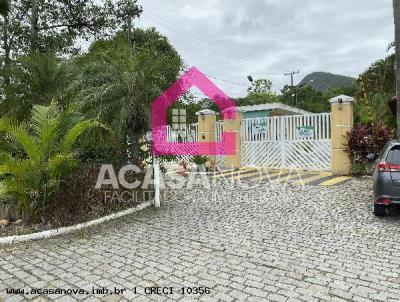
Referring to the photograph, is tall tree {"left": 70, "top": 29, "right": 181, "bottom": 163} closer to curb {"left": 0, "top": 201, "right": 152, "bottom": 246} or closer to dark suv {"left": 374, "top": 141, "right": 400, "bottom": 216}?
curb {"left": 0, "top": 201, "right": 152, "bottom": 246}

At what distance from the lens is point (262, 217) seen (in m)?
6.24

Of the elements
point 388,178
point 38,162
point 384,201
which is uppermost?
point 38,162

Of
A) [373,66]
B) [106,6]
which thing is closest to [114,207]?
[106,6]

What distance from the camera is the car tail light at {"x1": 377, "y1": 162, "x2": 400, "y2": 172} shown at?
18.2 feet

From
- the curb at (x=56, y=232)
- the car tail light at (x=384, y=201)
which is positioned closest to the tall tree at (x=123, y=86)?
the curb at (x=56, y=232)

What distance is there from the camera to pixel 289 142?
12.4 meters

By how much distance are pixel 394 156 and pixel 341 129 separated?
5545 millimetres

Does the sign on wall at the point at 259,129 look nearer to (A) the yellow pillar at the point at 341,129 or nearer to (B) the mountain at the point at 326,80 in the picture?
(A) the yellow pillar at the point at 341,129

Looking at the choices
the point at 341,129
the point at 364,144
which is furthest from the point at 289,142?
the point at 364,144

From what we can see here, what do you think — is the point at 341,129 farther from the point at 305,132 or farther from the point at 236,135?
the point at 236,135

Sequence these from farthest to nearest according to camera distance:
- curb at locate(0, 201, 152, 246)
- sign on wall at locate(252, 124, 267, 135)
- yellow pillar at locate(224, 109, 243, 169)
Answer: yellow pillar at locate(224, 109, 243, 169), sign on wall at locate(252, 124, 267, 135), curb at locate(0, 201, 152, 246)

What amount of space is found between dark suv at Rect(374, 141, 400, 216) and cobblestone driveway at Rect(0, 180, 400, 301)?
0.41 metres

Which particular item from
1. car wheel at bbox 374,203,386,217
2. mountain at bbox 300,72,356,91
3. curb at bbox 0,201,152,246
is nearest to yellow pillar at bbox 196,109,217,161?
curb at bbox 0,201,152,246

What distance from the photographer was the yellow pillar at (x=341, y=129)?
10.9 meters
